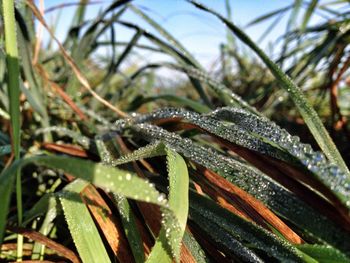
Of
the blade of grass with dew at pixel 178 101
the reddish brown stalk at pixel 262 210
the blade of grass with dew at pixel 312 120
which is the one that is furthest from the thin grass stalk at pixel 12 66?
the blade of grass with dew at pixel 178 101

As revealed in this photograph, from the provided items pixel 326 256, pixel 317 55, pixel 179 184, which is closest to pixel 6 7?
pixel 179 184

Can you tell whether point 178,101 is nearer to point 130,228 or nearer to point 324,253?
point 130,228

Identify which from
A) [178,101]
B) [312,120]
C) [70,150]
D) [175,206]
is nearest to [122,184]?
[175,206]

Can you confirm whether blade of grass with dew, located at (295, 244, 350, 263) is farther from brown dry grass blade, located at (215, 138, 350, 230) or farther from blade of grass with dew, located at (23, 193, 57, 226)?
blade of grass with dew, located at (23, 193, 57, 226)

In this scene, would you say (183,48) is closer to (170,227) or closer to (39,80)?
(39,80)

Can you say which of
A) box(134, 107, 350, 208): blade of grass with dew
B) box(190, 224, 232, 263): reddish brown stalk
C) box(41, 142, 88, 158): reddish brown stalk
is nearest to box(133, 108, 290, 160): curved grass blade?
box(134, 107, 350, 208): blade of grass with dew

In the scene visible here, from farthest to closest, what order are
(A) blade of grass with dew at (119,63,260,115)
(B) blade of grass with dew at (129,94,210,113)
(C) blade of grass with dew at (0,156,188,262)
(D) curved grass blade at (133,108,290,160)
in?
(B) blade of grass with dew at (129,94,210,113) < (A) blade of grass with dew at (119,63,260,115) < (D) curved grass blade at (133,108,290,160) < (C) blade of grass with dew at (0,156,188,262)
